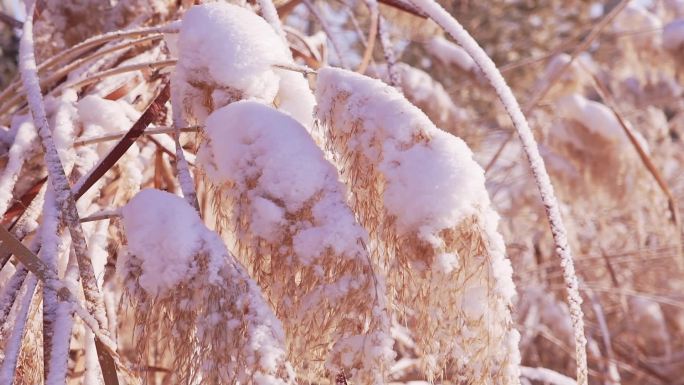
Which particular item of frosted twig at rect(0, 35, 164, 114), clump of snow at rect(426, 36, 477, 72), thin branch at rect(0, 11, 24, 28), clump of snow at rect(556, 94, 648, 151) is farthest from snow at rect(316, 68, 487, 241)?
clump of snow at rect(426, 36, 477, 72)

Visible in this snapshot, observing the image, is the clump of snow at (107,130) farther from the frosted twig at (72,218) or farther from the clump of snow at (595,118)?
the clump of snow at (595,118)

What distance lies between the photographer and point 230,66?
53 centimetres

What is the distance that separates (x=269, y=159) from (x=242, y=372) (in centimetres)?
12

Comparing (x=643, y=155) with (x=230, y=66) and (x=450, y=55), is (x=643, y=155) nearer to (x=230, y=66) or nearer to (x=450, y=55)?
(x=230, y=66)

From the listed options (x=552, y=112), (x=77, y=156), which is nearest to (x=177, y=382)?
(x=77, y=156)

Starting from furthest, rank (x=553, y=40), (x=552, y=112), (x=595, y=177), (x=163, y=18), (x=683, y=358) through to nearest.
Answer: (x=553, y=40) < (x=683, y=358) < (x=552, y=112) < (x=595, y=177) < (x=163, y=18)

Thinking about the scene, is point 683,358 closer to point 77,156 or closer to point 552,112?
point 552,112

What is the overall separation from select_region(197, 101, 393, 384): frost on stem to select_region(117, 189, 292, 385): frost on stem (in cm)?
2

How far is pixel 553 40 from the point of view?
6305 millimetres

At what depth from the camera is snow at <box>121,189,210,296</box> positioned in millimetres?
450

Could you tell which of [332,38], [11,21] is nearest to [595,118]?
[332,38]

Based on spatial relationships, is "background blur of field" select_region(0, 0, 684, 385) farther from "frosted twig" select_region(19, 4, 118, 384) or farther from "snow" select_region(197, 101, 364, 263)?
"snow" select_region(197, 101, 364, 263)

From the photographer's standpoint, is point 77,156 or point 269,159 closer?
point 269,159

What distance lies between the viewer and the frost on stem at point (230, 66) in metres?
0.53
